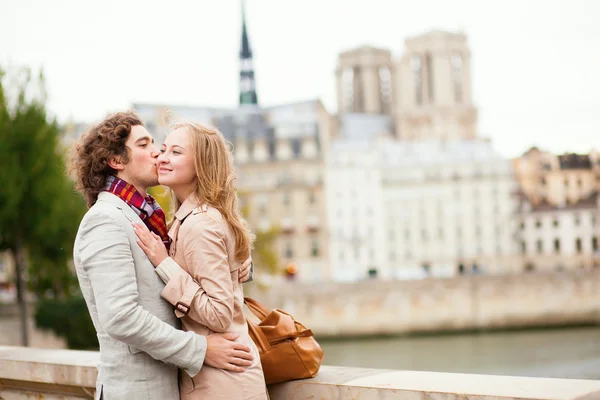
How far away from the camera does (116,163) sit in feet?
11.2

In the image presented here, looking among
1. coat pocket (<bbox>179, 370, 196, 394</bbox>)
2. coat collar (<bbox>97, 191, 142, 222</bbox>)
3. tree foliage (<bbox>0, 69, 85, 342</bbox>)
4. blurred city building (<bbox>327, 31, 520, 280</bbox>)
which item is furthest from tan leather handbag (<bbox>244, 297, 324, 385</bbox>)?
blurred city building (<bbox>327, 31, 520, 280</bbox>)

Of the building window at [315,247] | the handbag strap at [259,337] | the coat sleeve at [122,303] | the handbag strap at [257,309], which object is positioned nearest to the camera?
the coat sleeve at [122,303]

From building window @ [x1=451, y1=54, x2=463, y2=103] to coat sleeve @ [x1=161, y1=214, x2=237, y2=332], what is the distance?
76.8 metres

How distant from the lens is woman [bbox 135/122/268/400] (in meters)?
3.14

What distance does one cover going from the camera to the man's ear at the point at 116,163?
3.40 metres

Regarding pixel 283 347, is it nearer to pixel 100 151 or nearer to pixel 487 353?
pixel 100 151

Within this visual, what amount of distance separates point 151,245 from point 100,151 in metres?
0.45

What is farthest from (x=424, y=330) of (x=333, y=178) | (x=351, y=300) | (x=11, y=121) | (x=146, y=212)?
(x=146, y=212)

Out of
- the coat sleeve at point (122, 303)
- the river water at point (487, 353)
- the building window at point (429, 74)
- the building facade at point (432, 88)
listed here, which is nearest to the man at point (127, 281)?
the coat sleeve at point (122, 303)

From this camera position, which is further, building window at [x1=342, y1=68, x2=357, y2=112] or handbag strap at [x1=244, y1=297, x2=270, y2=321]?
building window at [x1=342, y1=68, x2=357, y2=112]

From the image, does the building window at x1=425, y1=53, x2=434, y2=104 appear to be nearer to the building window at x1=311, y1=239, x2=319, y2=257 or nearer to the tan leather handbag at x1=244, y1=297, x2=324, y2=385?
the building window at x1=311, y1=239, x2=319, y2=257

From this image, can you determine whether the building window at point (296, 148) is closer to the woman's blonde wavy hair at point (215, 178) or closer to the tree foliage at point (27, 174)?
the tree foliage at point (27, 174)

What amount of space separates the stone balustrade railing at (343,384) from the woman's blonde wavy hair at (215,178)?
718 mm

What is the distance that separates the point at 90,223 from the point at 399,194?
55.3m
